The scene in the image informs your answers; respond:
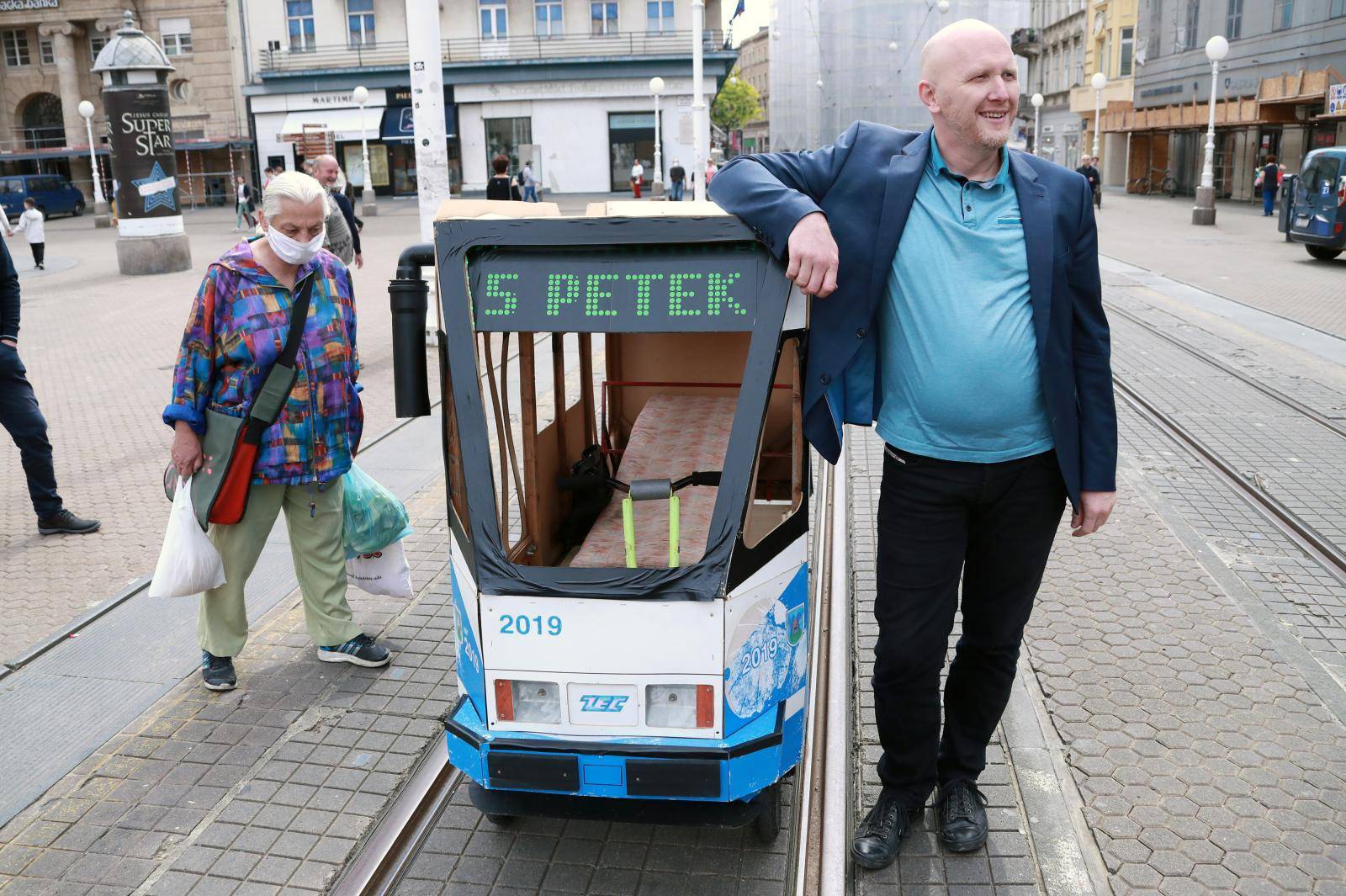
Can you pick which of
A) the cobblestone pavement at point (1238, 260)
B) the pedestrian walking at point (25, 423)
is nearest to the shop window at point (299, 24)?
the cobblestone pavement at point (1238, 260)

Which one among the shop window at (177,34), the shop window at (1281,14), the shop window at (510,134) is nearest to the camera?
the shop window at (1281,14)

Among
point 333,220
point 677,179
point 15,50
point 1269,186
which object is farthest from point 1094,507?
point 15,50

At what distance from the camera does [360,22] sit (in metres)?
52.4

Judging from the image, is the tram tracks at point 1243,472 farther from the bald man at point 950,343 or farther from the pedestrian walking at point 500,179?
the pedestrian walking at point 500,179

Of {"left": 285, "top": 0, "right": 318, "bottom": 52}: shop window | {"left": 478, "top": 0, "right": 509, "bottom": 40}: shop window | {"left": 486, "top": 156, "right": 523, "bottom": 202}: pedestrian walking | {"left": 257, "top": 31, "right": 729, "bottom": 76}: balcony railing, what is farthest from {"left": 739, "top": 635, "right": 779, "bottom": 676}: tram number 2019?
{"left": 285, "top": 0, "right": 318, "bottom": 52}: shop window

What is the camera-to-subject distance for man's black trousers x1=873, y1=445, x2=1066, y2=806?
11.0 ft

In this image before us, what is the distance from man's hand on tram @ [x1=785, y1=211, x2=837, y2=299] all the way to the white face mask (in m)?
2.29

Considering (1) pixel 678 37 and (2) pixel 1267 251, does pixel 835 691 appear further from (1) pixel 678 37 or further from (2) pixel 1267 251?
(1) pixel 678 37

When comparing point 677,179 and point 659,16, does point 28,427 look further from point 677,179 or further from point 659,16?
point 659,16

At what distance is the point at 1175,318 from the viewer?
15000mm

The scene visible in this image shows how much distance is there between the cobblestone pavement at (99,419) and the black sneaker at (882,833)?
13.1 ft

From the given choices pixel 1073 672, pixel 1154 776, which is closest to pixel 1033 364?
pixel 1154 776

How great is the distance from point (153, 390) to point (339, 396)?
7662 mm

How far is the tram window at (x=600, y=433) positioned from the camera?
13.2 ft
